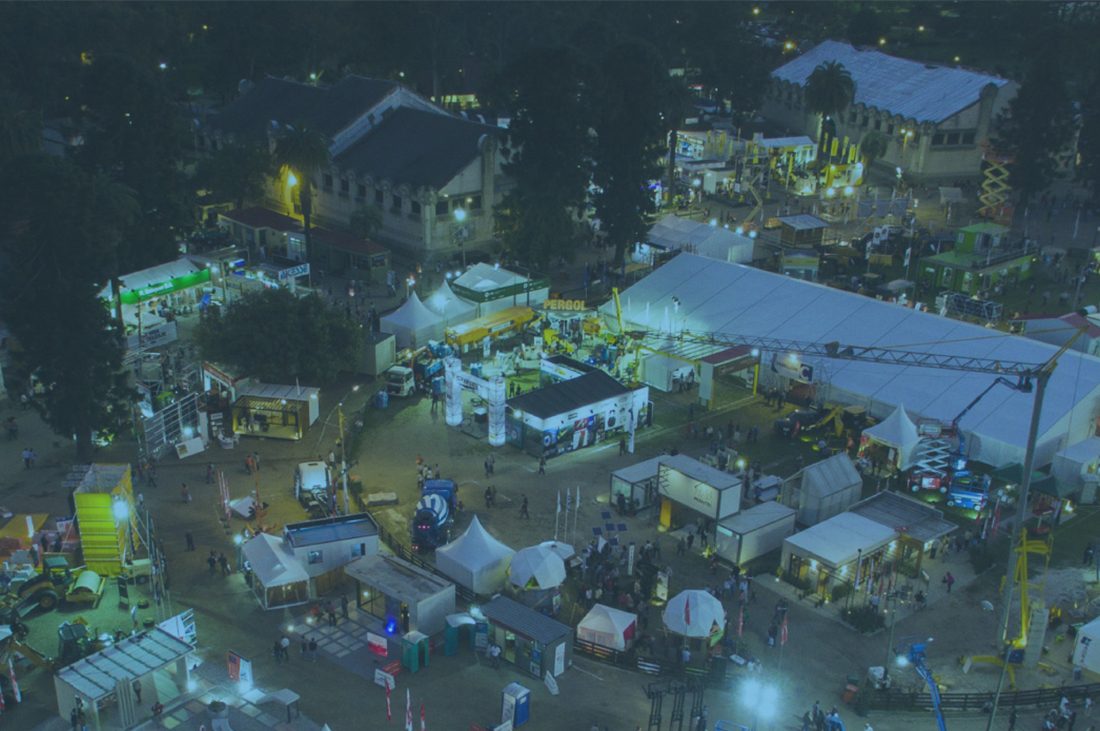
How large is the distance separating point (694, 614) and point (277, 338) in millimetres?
23432

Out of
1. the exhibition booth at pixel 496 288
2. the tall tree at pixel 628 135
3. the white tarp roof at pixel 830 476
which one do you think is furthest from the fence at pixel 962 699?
the tall tree at pixel 628 135

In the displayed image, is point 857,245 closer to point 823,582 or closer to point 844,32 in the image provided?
point 823,582

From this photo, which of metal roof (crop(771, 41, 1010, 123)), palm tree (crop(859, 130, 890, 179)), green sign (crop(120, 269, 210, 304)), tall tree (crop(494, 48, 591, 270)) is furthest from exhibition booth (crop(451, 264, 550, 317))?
metal roof (crop(771, 41, 1010, 123))

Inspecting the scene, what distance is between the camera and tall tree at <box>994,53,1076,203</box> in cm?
7631

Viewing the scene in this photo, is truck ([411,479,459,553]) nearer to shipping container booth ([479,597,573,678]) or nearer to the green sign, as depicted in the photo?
shipping container booth ([479,597,573,678])

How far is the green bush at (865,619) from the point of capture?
105 ft

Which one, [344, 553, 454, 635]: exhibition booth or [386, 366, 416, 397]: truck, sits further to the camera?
[386, 366, 416, 397]: truck

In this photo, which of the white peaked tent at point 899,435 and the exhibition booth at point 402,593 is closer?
the exhibition booth at point 402,593

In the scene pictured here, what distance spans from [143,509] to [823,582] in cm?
2439

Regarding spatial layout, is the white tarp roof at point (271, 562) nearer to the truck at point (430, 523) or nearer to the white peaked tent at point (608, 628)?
the truck at point (430, 523)

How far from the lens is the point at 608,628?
1204 inches

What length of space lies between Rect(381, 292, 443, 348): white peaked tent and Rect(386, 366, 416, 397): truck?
13.4ft

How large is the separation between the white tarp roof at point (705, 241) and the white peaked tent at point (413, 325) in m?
18.8

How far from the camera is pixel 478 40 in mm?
122562
